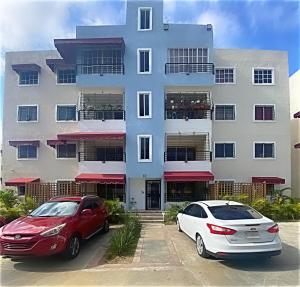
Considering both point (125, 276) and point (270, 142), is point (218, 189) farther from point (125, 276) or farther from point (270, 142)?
point (125, 276)

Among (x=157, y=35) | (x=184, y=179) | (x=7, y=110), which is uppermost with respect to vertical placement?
(x=157, y=35)

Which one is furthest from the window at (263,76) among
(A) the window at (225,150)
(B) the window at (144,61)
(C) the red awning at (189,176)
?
(C) the red awning at (189,176)

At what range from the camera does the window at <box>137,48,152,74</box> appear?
74.5ft

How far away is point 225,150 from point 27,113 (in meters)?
15.0

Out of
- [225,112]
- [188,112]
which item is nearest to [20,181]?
[188,112]

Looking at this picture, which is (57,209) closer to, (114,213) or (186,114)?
(114,213)

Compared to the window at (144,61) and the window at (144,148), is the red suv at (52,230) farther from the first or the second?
the window at (144,61)

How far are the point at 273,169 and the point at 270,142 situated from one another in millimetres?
1968

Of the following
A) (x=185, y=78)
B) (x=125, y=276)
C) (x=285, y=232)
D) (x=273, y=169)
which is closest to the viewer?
(x=125, y=276)

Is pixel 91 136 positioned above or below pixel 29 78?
below

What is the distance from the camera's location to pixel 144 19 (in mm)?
23531

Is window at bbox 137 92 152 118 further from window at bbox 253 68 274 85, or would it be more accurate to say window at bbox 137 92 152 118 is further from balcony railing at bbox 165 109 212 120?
window at bbox 253 68 274 85

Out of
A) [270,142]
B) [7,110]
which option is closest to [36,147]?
[7,110]

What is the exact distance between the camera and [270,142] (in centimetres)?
2428
